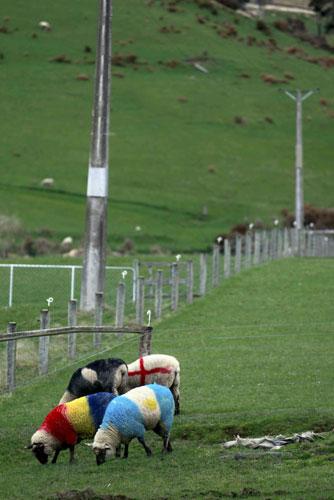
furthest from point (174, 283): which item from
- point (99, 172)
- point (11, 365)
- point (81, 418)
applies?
point (81, 418)

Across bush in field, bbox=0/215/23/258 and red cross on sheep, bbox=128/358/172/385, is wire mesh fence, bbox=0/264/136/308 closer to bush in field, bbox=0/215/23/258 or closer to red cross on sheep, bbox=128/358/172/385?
bush in field, bbox=0/215/23/258

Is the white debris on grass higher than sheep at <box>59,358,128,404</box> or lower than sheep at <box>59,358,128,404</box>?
lower

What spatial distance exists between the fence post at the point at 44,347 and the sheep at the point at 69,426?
562 centimetres

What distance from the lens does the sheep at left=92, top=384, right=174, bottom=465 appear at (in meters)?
11.3

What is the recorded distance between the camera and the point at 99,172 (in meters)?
23.8

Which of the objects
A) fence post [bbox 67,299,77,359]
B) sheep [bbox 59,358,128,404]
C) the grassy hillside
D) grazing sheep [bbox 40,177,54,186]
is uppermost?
the grassy hillside

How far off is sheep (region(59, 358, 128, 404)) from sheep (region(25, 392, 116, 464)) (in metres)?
1.32

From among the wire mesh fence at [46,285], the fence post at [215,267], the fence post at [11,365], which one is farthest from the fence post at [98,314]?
the fence post at [215,267]

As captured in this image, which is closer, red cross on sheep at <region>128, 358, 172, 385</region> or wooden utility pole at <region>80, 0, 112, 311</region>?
red cross on sheep at <region>128, 358, 172, 385</region>

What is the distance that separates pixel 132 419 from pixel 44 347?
6449 mm

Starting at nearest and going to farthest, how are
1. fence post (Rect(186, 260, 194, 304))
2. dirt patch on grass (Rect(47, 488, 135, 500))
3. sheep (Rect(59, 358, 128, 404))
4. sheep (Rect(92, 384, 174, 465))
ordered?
dirt patch on grass (Rect(47, 488, 135, 500))
sheep (Rect(92, 384, 174, 465))
sheep (Rect(59, 358, 128, 404))
fence post (Rect(186, 260, 194, 304))

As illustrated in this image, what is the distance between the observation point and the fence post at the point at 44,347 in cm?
1742

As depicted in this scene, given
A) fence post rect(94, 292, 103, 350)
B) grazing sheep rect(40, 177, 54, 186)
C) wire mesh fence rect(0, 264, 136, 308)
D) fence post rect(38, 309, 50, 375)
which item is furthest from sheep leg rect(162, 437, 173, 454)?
grazing sheep rect(40, 177, 54, 186)

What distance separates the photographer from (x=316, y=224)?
5928 cm
